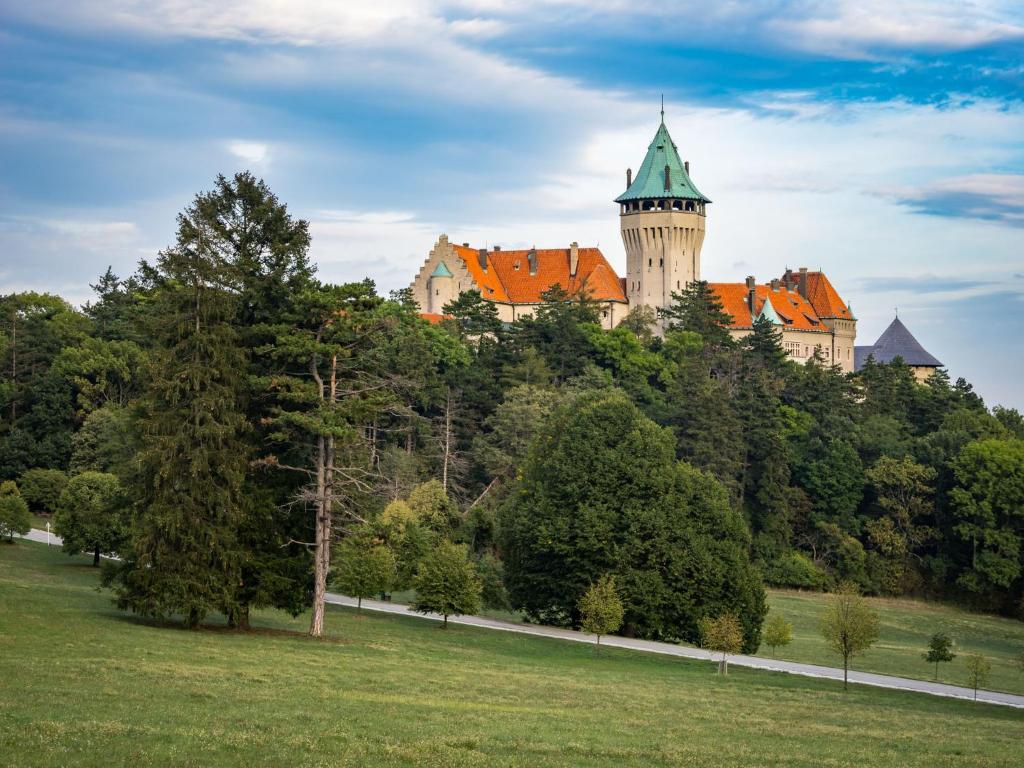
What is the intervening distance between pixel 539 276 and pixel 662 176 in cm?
1360

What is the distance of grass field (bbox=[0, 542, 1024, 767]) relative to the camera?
1850 centimetres

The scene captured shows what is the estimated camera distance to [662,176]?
11644 centimetres

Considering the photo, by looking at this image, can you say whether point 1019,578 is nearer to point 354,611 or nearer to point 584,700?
point 354,611

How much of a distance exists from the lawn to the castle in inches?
1624

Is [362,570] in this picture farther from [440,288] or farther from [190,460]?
[440,288]

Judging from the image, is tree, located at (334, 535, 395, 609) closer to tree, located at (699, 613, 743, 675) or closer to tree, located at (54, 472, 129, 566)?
tree, located at (54, 472, 129, 566)

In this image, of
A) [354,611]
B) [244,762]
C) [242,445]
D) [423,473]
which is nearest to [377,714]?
[244,762]

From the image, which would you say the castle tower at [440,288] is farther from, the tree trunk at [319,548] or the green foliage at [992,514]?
the tree trunk at [319,548]

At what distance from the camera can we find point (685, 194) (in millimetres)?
116188

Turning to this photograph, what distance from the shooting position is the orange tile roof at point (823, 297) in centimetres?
13238

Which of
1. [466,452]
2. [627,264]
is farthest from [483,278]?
[466,452]

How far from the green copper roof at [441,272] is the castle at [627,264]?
0.08 meters

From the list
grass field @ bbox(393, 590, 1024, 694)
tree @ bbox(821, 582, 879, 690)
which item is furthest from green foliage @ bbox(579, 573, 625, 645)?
grass field @ bbox(393, 590, 1024, 694)

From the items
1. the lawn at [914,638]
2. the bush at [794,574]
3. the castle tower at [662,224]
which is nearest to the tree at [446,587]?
the lawn at [914,638]
